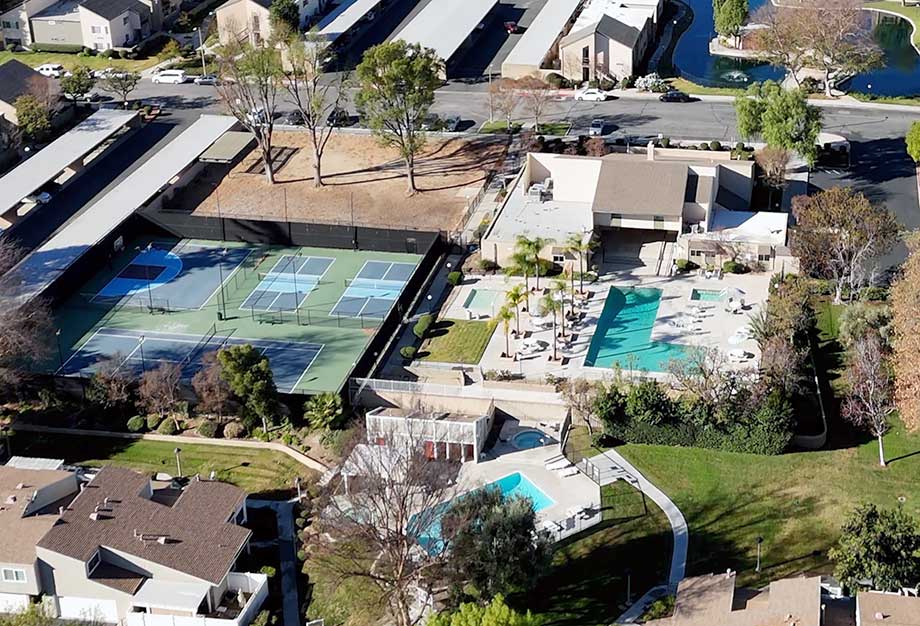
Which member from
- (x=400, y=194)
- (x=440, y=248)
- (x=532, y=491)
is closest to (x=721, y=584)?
(x=532, y=491)

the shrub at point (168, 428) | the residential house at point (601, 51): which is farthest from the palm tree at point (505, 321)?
the residential house at point (601, 51)

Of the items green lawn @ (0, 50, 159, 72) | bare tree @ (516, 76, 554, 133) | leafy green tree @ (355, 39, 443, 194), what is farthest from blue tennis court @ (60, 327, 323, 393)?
green lawn @ (0, 50, 159, 72)

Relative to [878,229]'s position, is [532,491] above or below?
below

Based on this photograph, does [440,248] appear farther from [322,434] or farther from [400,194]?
[322,434]

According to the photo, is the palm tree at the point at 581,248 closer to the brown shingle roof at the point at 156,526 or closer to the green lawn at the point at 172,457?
the green lawn at the point at 172,457

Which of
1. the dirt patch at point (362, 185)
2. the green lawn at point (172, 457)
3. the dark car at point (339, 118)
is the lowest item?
the green lawn at point (172, 457)

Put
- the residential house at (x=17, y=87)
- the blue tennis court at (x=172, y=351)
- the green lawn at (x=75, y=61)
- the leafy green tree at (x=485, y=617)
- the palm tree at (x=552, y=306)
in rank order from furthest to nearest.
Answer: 1. the green lawn at (x=75, y=61)
2. the residential house at (x=17, y=87)
3. the palm tree at (x=552, y=306)
4. the blue tennis court at (x=172, y=351)
5. the leafy green tree at (x=485, y=617)

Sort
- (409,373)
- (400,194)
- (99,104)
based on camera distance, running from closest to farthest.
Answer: (409,373)
(400,194)
(99,104)
